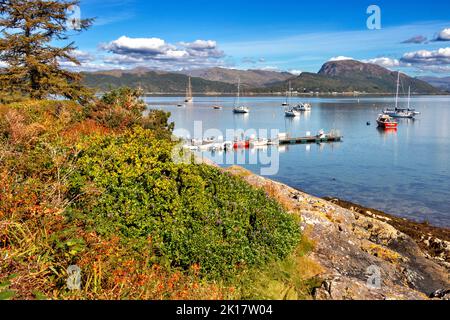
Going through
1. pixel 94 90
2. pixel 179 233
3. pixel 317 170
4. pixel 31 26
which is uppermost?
pixel 31 26

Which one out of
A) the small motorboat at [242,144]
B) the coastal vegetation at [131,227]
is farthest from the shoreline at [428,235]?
the small motorboat at [242,144]

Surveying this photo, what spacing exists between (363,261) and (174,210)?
622 cm

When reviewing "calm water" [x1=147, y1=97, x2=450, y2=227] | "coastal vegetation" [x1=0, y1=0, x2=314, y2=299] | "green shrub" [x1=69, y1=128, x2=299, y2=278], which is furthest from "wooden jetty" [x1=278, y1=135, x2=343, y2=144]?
"green shrub" [x1=69, y1=128, x2=299, y2=278]

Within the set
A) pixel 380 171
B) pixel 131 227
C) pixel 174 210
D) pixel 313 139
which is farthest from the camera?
pixel 313 139

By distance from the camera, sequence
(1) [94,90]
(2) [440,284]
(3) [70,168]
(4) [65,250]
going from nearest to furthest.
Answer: (4) [65,250] → (3) [70,168] → (2) [440,284] → (1) [94,90]

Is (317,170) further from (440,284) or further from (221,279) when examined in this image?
(221,279)

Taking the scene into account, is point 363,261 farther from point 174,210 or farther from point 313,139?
point 313,139

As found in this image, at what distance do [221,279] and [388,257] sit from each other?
7872 mm

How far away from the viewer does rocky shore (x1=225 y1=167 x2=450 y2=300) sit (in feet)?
25.4

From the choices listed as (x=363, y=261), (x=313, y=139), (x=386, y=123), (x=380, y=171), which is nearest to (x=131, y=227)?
(x=363, y=261)

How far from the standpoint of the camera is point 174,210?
8.02 metres

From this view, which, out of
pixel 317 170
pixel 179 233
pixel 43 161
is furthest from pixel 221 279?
pixel 317 170

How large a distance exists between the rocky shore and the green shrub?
1584mm

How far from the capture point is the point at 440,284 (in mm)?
12570
